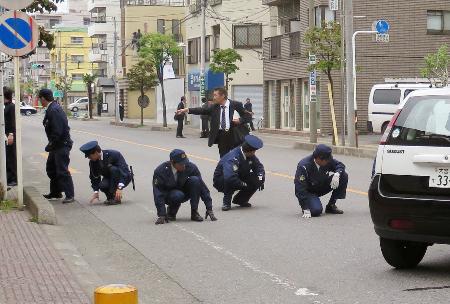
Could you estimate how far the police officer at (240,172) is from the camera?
13055 mm

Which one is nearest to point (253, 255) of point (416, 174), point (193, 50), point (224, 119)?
point (416, 174)

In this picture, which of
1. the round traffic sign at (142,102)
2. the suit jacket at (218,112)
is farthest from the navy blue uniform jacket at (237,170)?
the round traffic sign at (142,102)

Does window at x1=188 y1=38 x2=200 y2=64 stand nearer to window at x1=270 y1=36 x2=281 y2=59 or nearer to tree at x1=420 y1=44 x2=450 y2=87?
window at x1=270 y1=36 x2=281 y2=59

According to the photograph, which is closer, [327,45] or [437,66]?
[327,45]

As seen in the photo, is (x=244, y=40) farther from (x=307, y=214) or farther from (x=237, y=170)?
(x=307, y=214)

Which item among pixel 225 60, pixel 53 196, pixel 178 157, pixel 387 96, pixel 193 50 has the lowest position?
pixel 53 196

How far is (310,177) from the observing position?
481 inches

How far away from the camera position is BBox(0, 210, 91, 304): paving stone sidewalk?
6936 millimetres

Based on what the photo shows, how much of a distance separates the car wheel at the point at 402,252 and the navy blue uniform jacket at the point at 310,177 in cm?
380

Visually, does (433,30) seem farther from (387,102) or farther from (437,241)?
(437,241)

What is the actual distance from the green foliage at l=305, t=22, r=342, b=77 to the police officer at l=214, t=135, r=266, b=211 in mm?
17860

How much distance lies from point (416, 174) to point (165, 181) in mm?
4777

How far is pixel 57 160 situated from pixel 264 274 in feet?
22.4

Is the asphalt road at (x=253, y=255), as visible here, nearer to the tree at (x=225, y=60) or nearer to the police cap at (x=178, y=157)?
the police cap at (x=178, y=157)
